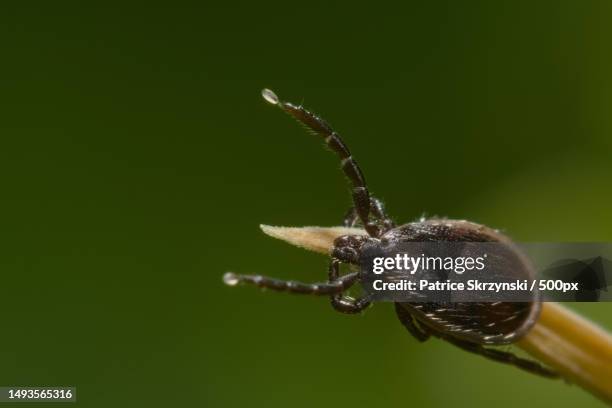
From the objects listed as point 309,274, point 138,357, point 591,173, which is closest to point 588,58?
point 591,173

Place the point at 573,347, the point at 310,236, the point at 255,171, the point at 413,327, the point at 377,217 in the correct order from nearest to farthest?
the point at 573,347, the point at 310,236, the point at 413,327, the point at 377,217, the point at 255,171

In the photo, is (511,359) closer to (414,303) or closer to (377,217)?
(414,303)

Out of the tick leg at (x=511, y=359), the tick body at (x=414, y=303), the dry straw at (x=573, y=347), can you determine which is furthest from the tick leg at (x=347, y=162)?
the dry straw at (x=573, y=347)

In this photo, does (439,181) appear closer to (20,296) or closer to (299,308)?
(299,308)

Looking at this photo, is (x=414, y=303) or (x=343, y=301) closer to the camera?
(x=414, y=303)

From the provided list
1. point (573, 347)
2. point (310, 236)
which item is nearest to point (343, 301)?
point (310, 236)

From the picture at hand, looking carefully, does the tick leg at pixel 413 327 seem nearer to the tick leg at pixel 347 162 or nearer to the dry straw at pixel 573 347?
the tick leg at pixel 347 162

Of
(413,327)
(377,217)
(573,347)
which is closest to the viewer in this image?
(573,347)

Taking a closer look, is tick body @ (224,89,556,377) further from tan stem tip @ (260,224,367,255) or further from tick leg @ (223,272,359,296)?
tan stem tip @ (260,224,367,255)
